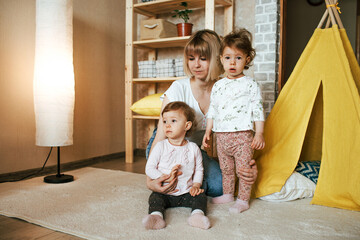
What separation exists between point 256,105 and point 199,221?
2.08 ft

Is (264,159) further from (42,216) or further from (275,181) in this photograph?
(42,216)

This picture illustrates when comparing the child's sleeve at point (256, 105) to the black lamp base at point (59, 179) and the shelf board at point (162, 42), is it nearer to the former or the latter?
the shelf board at point (162, 42)

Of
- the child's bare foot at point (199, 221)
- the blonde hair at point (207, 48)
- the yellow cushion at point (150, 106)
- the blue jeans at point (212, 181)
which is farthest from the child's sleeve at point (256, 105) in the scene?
the yellow cushion at point (150, 106)

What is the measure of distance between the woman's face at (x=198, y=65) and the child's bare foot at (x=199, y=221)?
819mm

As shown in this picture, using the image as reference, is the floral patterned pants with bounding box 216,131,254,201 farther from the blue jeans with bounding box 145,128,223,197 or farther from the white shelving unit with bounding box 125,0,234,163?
the white shelving unit with bounding box 125,0,234,163

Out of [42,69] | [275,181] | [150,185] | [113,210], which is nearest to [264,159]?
[275,181]

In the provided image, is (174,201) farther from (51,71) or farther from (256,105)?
(51,71)

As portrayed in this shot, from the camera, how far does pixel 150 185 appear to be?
58.4 inches

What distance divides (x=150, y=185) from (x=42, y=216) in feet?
1.67

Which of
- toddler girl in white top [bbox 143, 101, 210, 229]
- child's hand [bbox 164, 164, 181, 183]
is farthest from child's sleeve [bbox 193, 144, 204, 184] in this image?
child's hand [bbox 164, 164, 181, 183]

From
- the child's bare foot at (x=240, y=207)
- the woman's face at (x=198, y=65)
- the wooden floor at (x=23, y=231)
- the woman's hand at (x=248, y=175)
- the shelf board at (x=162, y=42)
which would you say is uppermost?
the shelf board at (x=162, y=42)

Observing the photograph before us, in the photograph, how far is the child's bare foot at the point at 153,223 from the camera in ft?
4.09

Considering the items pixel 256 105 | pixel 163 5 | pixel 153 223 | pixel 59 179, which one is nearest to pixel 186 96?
pixel 256 105

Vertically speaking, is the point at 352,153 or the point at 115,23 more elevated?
the point at 115,23
